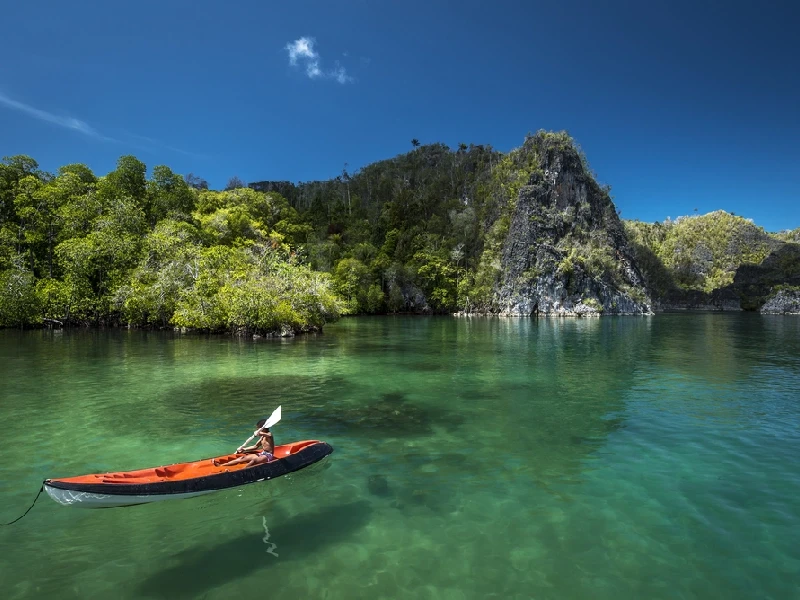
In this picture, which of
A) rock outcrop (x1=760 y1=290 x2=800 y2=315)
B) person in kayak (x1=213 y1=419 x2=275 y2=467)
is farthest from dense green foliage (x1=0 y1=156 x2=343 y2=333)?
rock outcrop (x1=760 y1=290 x2=800 y2=315)

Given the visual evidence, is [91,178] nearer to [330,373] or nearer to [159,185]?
[159,185]

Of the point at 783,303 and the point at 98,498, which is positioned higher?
the point at 783,303

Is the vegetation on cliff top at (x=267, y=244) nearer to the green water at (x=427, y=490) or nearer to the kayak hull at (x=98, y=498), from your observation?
the green water at (x=427, y=490)

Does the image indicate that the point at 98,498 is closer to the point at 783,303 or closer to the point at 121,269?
the point at 121,269

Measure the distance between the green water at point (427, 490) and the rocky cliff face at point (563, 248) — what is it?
75.7m

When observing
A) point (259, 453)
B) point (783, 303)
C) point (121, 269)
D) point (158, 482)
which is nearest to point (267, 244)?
point (121, 269)

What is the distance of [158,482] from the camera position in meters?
8.70

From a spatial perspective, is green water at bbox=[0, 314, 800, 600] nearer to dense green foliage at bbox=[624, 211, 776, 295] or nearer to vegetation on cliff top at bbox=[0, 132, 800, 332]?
vegetation on cliff top at bbox=[0, 132, 800, 332]

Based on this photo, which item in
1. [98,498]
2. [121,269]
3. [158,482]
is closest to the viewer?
[98,498]

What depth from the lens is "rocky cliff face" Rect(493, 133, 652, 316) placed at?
97812 mm

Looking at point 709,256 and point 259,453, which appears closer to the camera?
point 259,453

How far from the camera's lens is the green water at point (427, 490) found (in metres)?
7.00

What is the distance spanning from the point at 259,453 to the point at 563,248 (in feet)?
329

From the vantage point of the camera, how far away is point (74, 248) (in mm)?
52500
